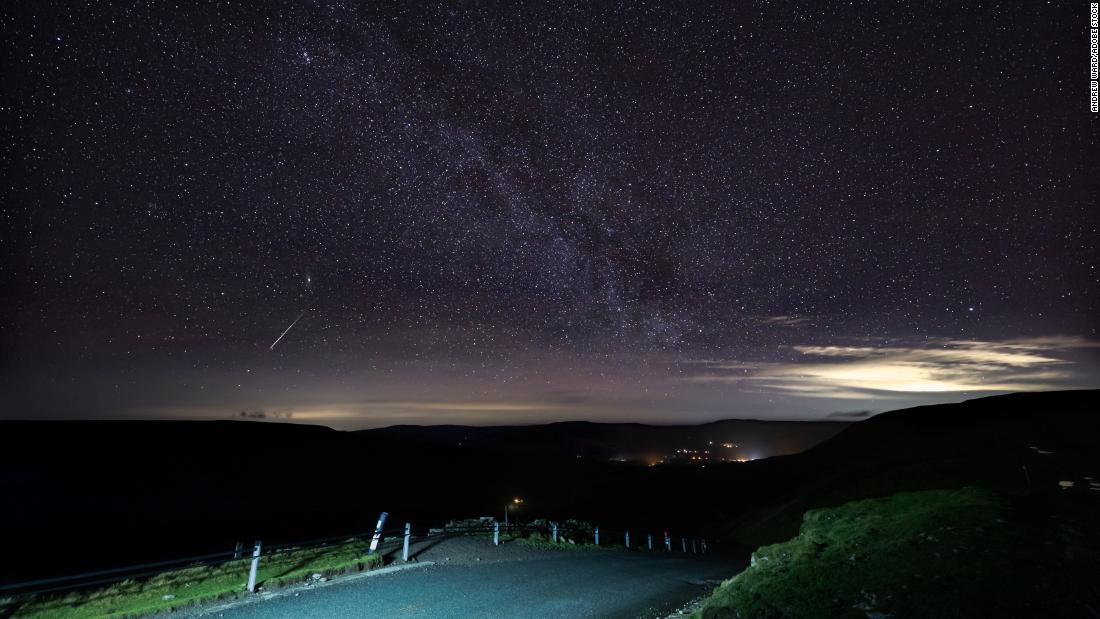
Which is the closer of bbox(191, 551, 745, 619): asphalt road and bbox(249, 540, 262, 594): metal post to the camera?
bbox(191, 551, 745, 619): asphalt road

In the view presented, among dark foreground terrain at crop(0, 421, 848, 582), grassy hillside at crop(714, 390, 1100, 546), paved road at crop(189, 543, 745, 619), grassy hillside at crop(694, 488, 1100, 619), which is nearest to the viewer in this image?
grassy hillside at crop(694, 488, 1100, 619)

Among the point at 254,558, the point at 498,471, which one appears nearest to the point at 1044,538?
the point at 254,558

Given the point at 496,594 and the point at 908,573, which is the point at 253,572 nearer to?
the point at 496,594

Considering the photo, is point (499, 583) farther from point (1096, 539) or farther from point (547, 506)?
point (547, 506)

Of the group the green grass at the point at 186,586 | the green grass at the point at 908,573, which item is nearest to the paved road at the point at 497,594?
the green grass at the point at 186,586

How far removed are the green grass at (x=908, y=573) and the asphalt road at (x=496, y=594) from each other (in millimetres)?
2356

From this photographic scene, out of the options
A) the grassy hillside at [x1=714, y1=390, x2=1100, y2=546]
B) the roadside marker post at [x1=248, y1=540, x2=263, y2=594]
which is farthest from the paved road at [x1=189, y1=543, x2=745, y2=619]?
the grassy hillside at [x1=714, y1=390, x2=1100, y2=546]

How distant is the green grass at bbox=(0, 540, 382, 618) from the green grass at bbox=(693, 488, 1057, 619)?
28.2 ft

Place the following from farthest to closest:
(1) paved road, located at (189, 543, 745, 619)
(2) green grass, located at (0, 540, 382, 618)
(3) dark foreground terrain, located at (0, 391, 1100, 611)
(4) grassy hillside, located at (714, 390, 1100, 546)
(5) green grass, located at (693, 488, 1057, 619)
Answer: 1. (3) dark foreground terrain, located at (0, 391, 1100, 611)
2. (4) grassy hillside, located at (714, 390, 1100, 546)
3. (1) paved road, located at (189, 543, 745, 619)
4. (2) green grass, located at (0, 540, 382, 618)
5. (5) green grass, located at (693, 488, 1057, 619)

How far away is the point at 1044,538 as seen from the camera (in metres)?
9.35

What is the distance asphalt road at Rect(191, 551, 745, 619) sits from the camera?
9.53 meters

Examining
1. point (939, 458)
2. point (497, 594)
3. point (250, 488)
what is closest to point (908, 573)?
point (497, 594)

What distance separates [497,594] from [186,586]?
6.27 m

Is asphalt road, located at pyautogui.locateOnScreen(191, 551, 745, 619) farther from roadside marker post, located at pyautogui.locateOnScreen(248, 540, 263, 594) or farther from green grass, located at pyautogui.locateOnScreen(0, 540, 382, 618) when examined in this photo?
green grass, located at pyautogui.locateOnScreen(0, 540, 382, 618)
